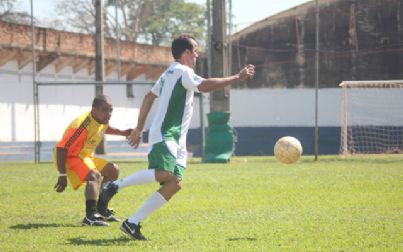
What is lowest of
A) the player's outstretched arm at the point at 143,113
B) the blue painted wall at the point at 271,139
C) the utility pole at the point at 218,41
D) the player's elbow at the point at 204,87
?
the blue painted wall at the point at 271,139

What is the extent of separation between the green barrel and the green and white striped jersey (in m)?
15.2

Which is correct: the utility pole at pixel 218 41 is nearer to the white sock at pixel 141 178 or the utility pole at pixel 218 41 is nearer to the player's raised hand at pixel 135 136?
the player's raised hand at pixel 135 136

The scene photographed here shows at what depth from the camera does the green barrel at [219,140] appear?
22.8 meters

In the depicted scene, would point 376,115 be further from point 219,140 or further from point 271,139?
point 219,140

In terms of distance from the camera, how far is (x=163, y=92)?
7547 mm

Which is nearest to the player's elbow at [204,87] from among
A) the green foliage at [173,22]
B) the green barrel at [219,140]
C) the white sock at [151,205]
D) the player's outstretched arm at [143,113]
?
the player's outstretched arm at [143,113]

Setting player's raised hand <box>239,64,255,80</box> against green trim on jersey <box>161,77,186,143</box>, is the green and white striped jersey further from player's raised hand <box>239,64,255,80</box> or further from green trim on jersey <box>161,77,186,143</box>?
player's raised hand <box>239,64,255,80</box>

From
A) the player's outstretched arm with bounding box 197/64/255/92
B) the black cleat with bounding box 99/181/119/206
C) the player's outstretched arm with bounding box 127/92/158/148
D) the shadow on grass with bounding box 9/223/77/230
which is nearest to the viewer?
the player's outstretched arm with bounding box 197/64/255/92

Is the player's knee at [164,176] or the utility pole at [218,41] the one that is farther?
the utility pole at [218,41]

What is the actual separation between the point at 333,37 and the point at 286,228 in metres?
31.9

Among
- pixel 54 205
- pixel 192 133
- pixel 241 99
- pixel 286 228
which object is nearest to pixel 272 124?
pixel 241 99

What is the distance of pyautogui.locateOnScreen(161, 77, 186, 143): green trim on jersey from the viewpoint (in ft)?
24.6

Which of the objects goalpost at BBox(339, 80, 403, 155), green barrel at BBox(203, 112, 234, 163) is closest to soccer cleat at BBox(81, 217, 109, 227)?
green barrel at BBox(203, 112, 234, 163)

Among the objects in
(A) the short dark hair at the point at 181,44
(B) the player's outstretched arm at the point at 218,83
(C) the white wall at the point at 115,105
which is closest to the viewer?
(B) the player's outstretched arm at the point at 218,83
